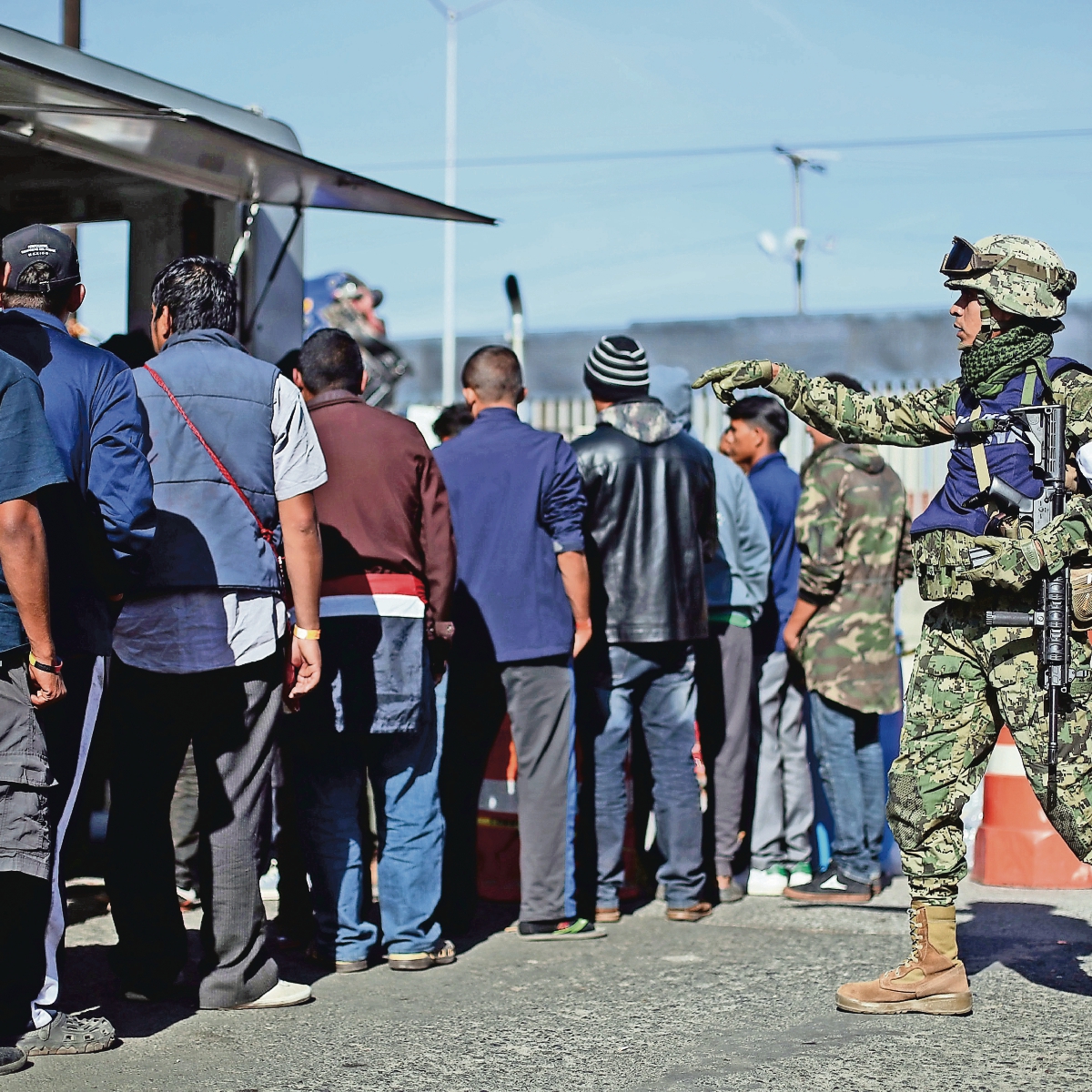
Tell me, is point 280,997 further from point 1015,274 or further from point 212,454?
point 1015,274

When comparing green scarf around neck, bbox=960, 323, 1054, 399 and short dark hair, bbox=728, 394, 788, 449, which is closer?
green scarf around neck, bbox=960, 323, 1054, 399

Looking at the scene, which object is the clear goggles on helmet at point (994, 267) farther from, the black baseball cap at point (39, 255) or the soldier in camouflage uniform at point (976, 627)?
the black baseball cap at point (39, 255)

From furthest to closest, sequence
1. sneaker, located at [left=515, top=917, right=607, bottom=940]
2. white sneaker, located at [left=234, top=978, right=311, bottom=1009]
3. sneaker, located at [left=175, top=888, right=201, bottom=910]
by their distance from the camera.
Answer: sneaker, located at [left=175, top=888, right=201, bottom=910]
sneaker, located at [left=515, top=917, right=607, bottom=940]
white sneaker, located at [left=234, top=978, right=311, bottom=1009]

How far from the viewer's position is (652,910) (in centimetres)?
619

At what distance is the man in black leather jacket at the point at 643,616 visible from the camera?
19.5 ft

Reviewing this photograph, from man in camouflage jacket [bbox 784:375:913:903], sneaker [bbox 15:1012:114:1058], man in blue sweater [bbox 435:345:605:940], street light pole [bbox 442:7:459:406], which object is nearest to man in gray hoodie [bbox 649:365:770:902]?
man in camouflage jacket [bbox 784:375:913:903]

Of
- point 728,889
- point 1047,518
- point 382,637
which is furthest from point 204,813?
point 728,889

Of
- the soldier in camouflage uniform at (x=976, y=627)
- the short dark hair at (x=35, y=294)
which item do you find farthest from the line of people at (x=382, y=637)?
the soldier in camouflage uniform at (x=976, y=627)

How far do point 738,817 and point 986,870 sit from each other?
3.44 ft

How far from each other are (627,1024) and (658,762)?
179cm

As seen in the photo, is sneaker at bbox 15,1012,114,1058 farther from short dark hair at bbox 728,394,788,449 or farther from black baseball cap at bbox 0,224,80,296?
short dark hair at bbox 728,394,788,449

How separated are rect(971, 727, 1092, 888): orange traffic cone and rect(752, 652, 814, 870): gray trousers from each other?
28.7 inches

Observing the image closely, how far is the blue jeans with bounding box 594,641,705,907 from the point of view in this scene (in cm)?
596

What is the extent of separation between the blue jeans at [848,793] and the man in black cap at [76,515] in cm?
320
